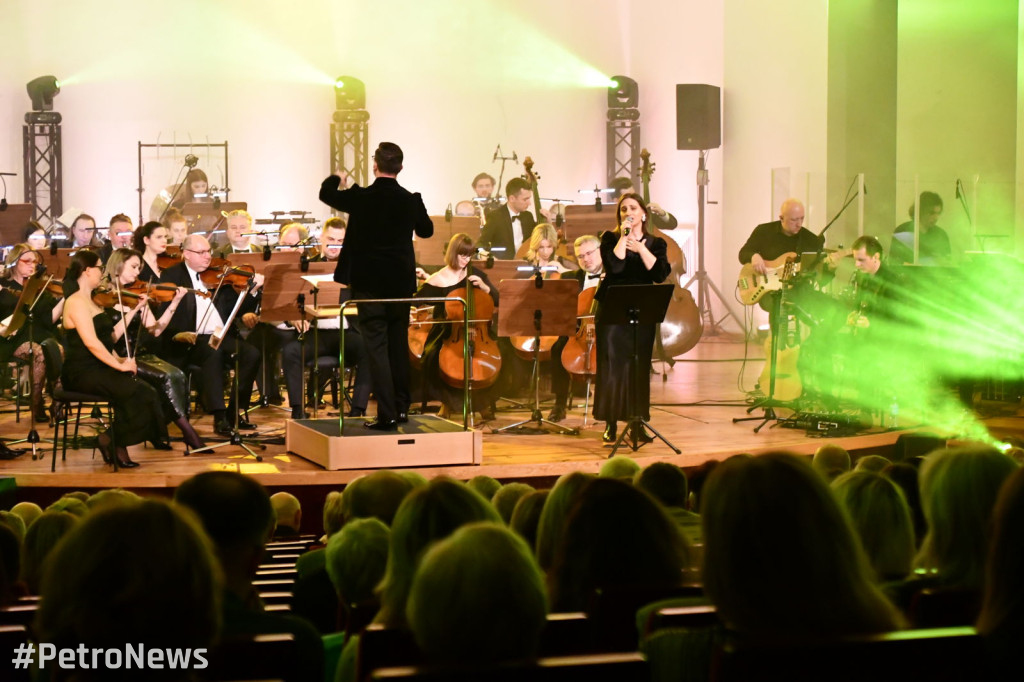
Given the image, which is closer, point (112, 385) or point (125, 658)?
point (125, 658)

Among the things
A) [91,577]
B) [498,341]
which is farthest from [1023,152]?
[91,577]

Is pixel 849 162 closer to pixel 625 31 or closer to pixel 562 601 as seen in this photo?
pixel 625 31

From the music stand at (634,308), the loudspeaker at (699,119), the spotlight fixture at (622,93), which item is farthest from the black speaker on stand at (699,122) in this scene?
the music stand at (634,308)

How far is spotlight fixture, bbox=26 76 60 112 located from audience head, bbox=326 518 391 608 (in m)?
13.7

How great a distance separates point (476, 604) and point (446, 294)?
19.4 feet

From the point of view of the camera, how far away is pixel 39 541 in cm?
317

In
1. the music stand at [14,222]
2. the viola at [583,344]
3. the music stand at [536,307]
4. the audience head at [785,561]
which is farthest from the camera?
the music stand at [14,222]

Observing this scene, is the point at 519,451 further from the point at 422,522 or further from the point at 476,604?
the point at 476,604

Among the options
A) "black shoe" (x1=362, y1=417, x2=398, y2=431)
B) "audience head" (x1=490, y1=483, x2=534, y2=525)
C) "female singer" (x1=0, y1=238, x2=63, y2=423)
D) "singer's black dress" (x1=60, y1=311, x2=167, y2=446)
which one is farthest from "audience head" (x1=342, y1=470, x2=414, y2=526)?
"female singer" (x1=0, y1=238, x2=63, y2=423)

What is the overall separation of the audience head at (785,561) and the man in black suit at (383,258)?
436 cm

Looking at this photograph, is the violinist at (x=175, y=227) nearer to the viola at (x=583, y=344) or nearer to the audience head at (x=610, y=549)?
the viola at (x=583, y=344)

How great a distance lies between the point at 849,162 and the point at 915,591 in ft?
32.0

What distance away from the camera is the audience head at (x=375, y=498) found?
3.33 metres

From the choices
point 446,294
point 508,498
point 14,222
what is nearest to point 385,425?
point 446,294
